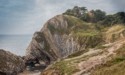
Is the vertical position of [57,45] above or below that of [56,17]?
below

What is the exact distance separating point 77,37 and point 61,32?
12.6 meters

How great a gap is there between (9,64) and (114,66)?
221ft

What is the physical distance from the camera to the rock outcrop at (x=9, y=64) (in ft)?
374

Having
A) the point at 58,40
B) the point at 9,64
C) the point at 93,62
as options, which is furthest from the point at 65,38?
the point at 93,62

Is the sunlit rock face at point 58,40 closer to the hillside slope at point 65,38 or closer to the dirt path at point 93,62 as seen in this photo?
the hillside slope at point 65,38

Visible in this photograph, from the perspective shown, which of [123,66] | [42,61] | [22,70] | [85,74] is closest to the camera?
[123,66]

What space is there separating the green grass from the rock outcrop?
53386 millimetres

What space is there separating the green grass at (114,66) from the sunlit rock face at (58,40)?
96602 millimetres

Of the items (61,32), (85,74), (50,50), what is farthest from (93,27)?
(85,74)

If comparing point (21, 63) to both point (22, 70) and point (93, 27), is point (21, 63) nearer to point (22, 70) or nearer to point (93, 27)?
point (22, 70)

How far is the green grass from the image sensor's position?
183 ft

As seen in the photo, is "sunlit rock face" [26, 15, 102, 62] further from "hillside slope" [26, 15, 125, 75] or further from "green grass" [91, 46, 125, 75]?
"green grass" [91, 46, 125, 75]

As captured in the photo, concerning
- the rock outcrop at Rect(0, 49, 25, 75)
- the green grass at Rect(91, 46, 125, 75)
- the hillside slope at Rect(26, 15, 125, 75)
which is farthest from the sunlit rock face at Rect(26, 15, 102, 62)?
the green grass at Rect(91, 46, 125, 75)

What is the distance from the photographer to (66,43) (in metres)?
174
